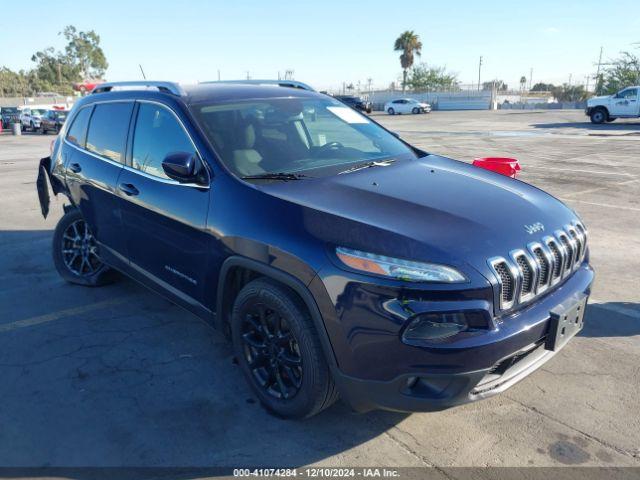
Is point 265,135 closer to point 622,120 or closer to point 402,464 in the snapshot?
point 402,464

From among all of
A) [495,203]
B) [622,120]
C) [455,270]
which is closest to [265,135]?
[495,203]

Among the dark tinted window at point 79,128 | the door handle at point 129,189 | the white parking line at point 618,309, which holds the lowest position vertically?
the white parking line at point 618,309

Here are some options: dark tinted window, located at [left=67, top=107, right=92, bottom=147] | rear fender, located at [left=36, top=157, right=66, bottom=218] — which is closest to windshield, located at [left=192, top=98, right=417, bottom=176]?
dark tinted window, located at [left=67, top=107, right=92, bottom=147]

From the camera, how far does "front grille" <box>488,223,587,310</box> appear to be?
2531 millimetres

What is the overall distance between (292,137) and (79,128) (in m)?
2.30

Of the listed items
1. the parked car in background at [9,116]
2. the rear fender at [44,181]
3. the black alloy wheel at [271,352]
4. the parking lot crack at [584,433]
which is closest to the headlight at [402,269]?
the black alloy wheel at [271,352]

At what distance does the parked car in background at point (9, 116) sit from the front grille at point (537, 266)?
39163 millimetres

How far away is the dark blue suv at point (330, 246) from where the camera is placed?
8.02 ft

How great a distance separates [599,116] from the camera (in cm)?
2898

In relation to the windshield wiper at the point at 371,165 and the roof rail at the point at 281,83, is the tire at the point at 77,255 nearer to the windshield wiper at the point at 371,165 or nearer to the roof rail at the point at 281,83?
the roof rail at the point at 281,83

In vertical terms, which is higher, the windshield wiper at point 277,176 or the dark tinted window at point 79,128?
the dark tinted window at point 79,128

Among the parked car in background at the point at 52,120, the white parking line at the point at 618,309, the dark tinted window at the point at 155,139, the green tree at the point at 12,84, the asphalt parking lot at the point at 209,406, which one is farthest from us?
the green tree at the point at 12,84

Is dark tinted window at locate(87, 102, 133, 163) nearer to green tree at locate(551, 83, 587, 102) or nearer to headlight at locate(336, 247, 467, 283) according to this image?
headlight at locate(336, 247, 467, 283)

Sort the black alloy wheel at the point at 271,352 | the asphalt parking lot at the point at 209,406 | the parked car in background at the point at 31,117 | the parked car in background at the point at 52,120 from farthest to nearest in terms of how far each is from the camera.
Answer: the parked car in background at the point at 31,117, the parked car in background at the point at 52,120, the black alloy wheel at the point at 271,352, the asphalt parking lot at the point at 209,406
